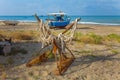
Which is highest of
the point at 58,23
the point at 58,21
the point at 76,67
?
the point at 76,67

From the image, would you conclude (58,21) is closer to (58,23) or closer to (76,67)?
(58,23)

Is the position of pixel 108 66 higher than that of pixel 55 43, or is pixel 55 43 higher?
pixel 55 43

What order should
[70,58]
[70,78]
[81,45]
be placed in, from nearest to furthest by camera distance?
[70,78] < [70,58] < [81,45]

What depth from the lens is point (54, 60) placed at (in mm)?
10836

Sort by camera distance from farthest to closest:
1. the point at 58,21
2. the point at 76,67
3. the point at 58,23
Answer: the point at 58,21
the point at 58,23
the point at 76,67

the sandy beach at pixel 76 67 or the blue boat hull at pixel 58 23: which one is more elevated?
the sandy beach at pixel 76 67

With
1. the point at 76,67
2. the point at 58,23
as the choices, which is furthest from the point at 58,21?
the point at 76,67

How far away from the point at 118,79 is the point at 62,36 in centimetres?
230

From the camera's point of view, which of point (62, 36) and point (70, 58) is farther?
point (70, 58)

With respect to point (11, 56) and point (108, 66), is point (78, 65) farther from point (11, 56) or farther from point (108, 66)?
point (11, 56)

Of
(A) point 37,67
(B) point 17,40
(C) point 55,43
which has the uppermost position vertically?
(C) point 55,43

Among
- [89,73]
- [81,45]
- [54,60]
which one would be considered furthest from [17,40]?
[89,73]

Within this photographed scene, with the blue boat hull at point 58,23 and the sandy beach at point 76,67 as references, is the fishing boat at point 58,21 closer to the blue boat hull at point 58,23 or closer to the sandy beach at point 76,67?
the blue boat hull at point 58,23

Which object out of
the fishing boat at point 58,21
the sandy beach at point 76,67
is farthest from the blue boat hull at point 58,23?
the sandy beach at point 76,67
